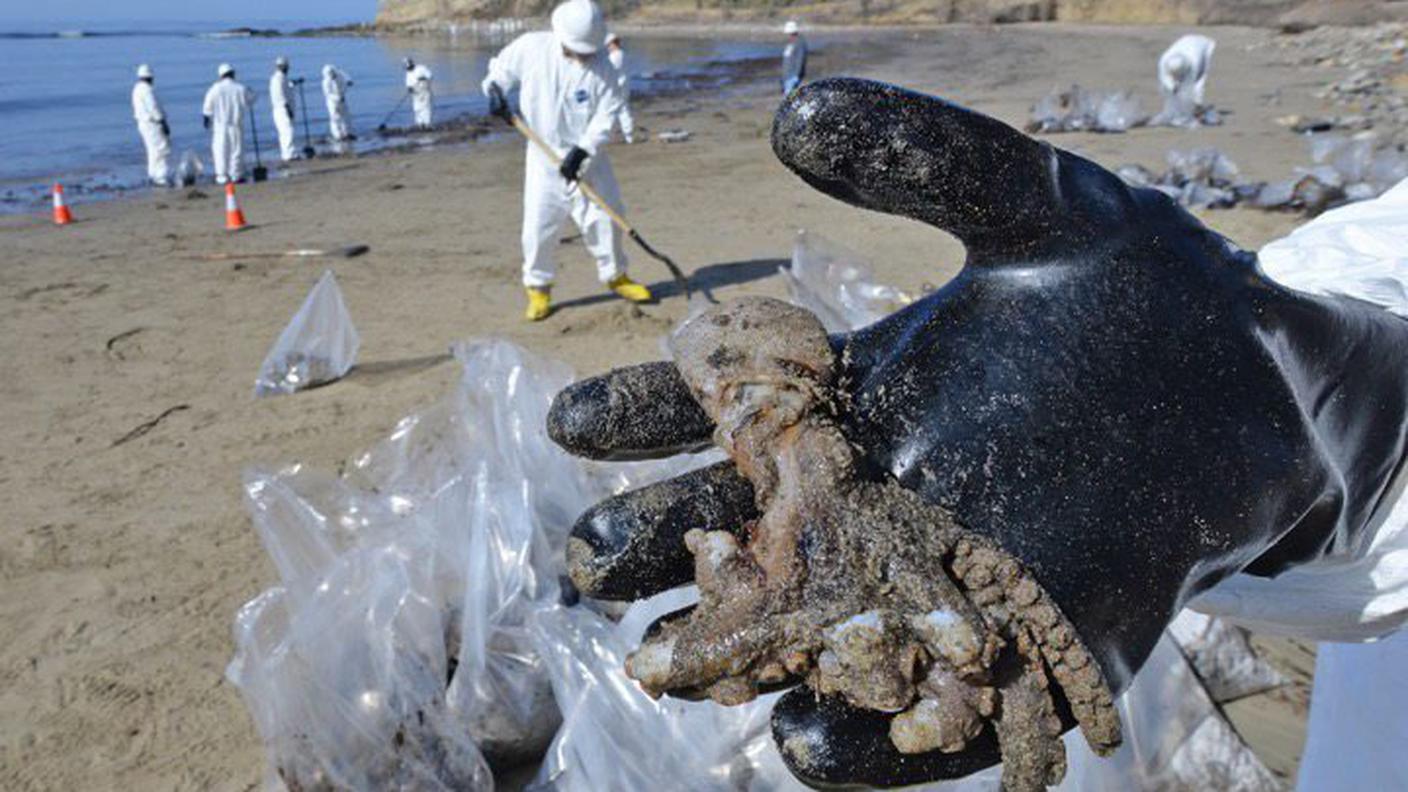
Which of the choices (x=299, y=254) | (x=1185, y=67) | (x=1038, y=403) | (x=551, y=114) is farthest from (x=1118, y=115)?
(x=1038, y=403)

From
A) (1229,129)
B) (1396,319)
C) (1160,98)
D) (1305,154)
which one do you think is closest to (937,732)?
(1396,319)

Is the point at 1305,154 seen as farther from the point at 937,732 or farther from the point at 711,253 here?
the point at 937,732

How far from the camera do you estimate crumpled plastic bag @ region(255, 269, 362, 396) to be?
5.54 meters

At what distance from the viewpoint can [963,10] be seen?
165 ft

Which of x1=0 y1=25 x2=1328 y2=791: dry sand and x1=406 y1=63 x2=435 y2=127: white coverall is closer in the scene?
x1=0 y1=25 x2=1328 y2=791: dry sand

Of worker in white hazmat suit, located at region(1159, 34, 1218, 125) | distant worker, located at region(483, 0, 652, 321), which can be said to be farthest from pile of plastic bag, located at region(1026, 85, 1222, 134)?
distant worker, located at region(483, 0, 652, 321)

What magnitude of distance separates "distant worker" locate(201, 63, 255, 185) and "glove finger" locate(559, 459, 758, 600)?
53.6 ft

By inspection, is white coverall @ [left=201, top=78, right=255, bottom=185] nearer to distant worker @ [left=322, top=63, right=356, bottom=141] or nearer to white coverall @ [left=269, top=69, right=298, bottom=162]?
white coverall @ [left=269, top=69, right=298, bottom=162]

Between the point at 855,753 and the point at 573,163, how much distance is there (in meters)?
6.17

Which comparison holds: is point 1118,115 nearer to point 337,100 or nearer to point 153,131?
point 153,131

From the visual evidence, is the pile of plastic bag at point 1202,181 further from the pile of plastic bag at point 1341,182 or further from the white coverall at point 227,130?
the white coverall at point 227,130

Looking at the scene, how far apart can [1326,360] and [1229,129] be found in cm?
1373

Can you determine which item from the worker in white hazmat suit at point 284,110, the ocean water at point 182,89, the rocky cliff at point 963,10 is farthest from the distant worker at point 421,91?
the rocky cliff at point 963,10

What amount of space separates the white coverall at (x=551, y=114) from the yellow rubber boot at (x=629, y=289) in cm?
46
